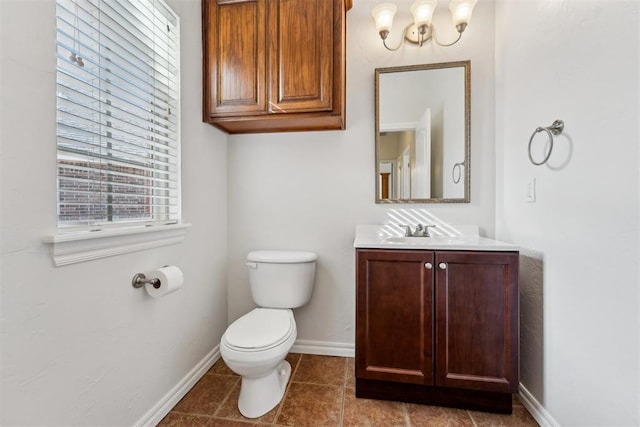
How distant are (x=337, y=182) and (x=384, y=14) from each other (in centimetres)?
107

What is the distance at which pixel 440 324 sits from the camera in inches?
54.1

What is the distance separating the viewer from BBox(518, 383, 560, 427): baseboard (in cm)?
126

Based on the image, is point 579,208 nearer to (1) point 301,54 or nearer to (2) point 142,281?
(1) point 301,54

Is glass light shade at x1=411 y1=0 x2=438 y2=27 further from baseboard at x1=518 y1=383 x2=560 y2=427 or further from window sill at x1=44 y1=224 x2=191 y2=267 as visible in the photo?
baseboard at x1=518 y1=383 x2=560 y2=427

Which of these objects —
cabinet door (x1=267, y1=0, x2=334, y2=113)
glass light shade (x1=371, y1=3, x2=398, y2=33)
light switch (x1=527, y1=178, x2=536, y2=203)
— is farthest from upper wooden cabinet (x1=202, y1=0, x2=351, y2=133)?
light switch (x1=527, y1=178, x2=536, y2=203)

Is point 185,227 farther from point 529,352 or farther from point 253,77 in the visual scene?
point 529,352

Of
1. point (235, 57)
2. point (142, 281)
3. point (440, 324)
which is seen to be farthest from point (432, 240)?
point (235, 57)

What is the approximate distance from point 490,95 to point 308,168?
4.16 ft

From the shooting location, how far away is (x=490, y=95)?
5.82 ft

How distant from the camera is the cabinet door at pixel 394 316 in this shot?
54.6 inches

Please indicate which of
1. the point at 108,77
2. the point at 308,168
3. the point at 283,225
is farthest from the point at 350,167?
A: the point at 108,77

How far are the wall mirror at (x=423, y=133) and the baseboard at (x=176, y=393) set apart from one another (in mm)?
1524

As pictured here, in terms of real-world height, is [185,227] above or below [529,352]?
above

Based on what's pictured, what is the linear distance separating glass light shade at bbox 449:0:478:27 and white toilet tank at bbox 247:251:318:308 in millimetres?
1719
